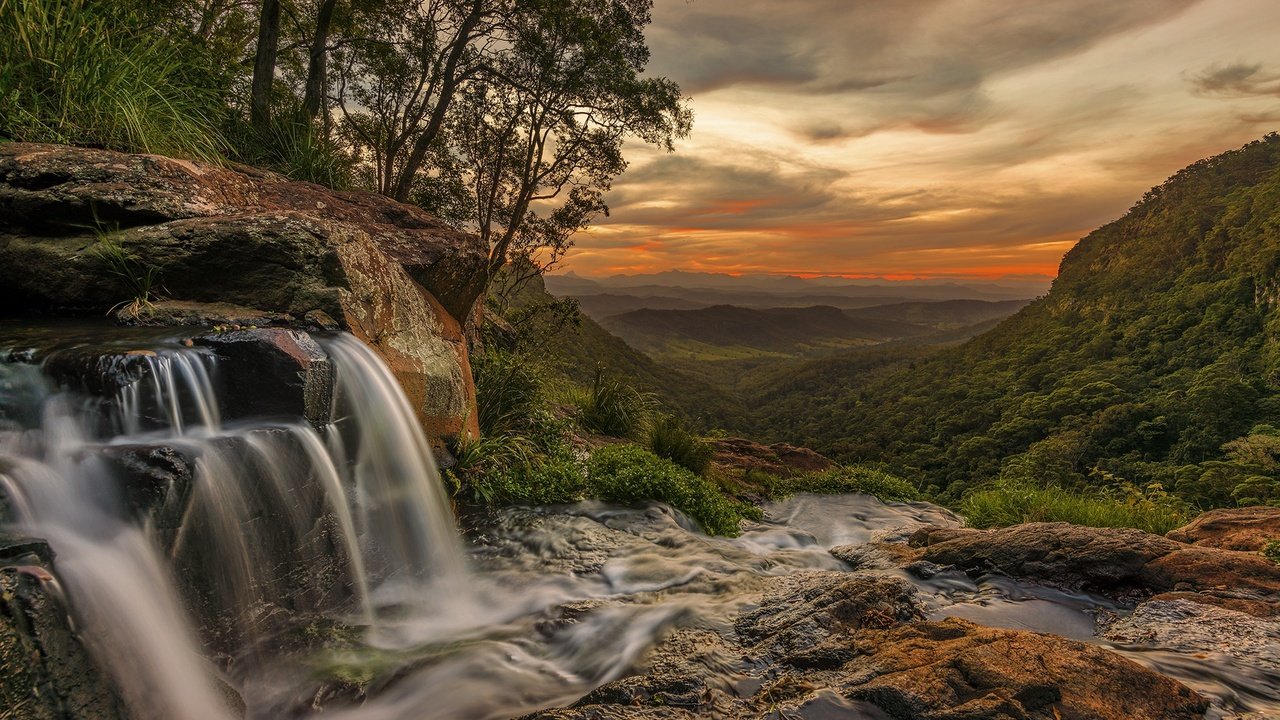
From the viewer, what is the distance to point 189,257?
5.54 meters

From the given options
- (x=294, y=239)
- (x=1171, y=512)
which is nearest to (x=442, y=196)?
(x=294, y=239)

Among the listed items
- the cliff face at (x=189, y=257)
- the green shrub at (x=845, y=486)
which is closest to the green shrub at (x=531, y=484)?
the cliff face at (x=189, y=257)

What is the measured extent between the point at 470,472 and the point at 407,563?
2042 millimetres

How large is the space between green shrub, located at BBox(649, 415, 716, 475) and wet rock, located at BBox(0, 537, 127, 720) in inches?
377

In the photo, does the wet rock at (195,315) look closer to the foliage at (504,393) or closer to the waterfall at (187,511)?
the waterfall at (187,511)

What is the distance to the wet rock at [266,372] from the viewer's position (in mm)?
4484

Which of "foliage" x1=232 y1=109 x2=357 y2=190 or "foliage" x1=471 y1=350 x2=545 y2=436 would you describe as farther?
"foliage" x1=232 y1=109 x2=357 y2=190

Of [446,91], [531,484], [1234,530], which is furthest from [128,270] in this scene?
[1234,530]

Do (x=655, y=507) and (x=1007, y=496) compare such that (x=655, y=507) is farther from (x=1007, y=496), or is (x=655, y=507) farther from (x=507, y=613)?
(x=1007, y=496)

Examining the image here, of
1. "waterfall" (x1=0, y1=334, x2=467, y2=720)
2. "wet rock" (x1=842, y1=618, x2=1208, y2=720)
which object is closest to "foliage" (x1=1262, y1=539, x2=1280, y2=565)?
"wet rock" (x1=842, y1=618, x2=1208, y2=720)

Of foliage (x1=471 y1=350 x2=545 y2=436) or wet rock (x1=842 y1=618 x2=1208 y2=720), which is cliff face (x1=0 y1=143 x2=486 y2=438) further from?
wet rock (x1=842 y1=618 x2=1208 y2=720)

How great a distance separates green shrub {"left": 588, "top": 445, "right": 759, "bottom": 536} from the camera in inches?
328

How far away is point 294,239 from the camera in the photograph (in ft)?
19.5

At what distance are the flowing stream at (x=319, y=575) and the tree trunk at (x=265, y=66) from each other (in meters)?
6.97
